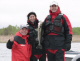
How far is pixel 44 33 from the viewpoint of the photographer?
7.04 metres

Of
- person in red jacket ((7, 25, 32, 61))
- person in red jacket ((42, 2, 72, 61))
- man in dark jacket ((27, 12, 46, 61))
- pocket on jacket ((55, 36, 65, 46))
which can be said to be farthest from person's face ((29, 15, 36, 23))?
pocket on jacket ((55, 36, 65, 46))

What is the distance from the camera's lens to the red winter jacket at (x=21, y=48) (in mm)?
7078

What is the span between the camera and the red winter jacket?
7.08 meters

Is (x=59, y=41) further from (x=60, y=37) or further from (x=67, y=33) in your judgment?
(x=67, y=33)

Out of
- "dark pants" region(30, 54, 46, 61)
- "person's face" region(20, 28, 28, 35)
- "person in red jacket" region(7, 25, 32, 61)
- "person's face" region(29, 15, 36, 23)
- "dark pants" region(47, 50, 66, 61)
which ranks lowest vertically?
"dark pants" region(30, 54, 46, 61)

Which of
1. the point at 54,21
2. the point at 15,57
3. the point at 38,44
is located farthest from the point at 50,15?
the point at 15,57

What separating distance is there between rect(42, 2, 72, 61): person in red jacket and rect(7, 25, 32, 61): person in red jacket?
459 millimetres

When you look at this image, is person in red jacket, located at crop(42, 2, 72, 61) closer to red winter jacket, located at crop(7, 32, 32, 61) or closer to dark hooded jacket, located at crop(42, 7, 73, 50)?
dark hooded jacket, located at crop(42, 7, 73, 50)

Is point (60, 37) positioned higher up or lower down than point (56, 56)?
higher up

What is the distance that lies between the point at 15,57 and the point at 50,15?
1166mm

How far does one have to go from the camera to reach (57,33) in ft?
22.4

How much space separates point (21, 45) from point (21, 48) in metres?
0.06

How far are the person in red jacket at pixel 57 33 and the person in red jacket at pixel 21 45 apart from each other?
0.46 metres

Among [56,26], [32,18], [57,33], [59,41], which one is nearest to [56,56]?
[59,41]
